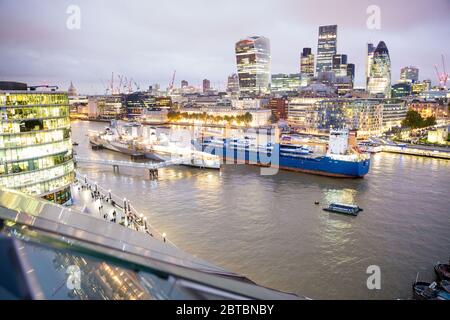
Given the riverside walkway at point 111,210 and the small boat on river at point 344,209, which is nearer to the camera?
the riverside walkway at point 111,210

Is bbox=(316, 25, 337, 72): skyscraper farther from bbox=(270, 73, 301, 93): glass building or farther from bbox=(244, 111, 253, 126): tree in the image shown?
bbox=(244, 111, 253, 126): tree

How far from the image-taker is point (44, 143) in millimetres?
15555

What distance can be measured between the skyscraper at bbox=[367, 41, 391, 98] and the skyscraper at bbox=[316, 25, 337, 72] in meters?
40.0

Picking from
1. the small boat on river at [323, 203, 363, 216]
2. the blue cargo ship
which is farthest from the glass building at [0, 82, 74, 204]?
the blue cargo ship

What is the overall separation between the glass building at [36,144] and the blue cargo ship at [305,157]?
17.5m

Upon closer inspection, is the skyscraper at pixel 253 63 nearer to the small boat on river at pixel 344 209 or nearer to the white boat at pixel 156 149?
the white boat at pixel 156 149

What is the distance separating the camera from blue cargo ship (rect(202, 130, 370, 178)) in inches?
1020

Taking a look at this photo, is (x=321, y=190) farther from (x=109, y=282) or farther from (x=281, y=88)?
(x=281, y=88)

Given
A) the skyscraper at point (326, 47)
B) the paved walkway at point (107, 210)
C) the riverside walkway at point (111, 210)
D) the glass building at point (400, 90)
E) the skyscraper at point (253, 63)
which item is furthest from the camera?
the skyscraper at point (326, 47)

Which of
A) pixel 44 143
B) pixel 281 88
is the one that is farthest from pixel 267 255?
pixel 281 88

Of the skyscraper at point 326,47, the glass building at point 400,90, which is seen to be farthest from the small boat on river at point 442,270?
the skyscraper at point 326,47

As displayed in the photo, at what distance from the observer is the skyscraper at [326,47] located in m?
168

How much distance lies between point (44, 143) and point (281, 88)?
484 feet
